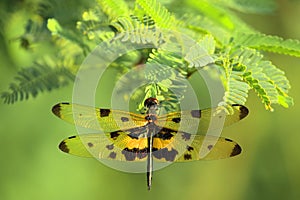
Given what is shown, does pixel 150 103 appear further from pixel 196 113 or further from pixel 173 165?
pixel 173 165

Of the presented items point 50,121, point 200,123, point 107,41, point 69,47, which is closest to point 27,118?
point 50,121

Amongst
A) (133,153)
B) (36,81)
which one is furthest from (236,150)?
(36,81)

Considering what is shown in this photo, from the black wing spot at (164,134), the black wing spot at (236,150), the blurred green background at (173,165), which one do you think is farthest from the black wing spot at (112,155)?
the blurred green background at (173,165)

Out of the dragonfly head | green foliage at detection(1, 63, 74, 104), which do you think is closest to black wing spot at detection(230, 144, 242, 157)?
the dragonfly head

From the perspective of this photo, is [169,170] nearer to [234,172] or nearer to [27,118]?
[234,172]

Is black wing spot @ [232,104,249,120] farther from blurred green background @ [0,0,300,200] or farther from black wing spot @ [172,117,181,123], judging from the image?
blurred green background @ [0,0,300,200]

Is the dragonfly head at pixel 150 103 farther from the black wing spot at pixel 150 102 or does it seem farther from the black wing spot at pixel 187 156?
the black wing spot at pixel 187 156
